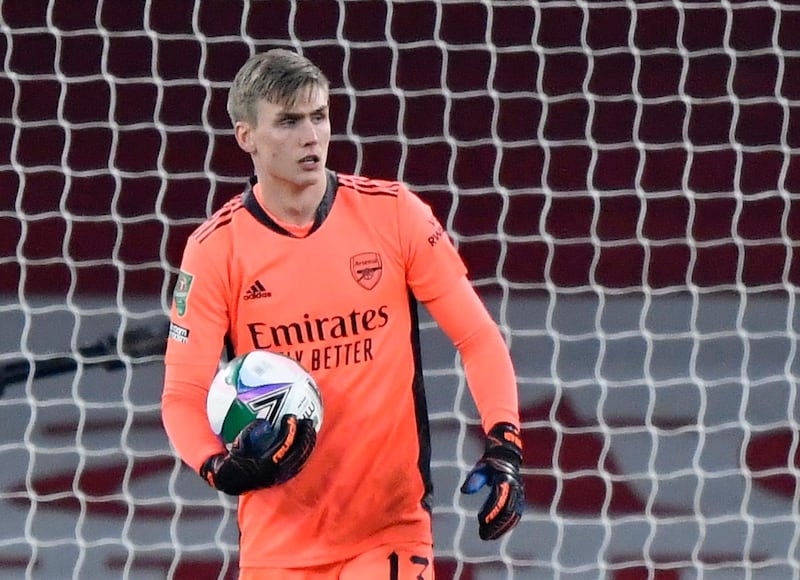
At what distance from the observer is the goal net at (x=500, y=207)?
21.5 ft

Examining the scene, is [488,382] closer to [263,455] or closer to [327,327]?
[327,327]

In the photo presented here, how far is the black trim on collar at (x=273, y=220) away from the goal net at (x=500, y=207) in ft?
11.3

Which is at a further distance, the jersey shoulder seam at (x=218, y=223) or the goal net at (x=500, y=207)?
the goal net at (x=500, y=207)

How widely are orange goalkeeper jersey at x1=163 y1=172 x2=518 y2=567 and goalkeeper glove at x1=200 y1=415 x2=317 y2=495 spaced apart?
0.16 m

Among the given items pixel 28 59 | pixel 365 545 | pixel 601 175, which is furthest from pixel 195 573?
pixel 601 175

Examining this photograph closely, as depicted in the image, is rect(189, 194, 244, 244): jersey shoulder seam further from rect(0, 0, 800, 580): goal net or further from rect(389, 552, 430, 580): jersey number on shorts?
rect(0, 0, 800, 580): goal net

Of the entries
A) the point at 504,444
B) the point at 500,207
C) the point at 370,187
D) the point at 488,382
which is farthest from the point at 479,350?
the point at 500,207

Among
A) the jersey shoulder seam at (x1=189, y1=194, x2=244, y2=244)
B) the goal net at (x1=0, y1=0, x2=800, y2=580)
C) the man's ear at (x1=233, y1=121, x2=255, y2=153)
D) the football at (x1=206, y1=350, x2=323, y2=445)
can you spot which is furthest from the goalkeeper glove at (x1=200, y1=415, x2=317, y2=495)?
the goal net at (x1=0, y1=0, x2=800, y2=580)

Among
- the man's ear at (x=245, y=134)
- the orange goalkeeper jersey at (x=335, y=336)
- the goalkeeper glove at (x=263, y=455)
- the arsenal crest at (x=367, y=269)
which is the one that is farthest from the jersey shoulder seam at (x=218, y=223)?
the goalkeeper glove at (x=263, y=455)

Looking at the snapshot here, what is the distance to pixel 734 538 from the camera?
553 centimetres

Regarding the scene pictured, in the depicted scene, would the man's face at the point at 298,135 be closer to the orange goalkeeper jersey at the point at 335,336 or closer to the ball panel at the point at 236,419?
the orange goalkeeper jersey at the point at 335,336

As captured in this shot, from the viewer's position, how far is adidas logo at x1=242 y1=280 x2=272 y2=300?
2566mm

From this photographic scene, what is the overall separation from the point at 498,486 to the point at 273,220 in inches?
25.0

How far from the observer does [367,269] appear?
259 cm
